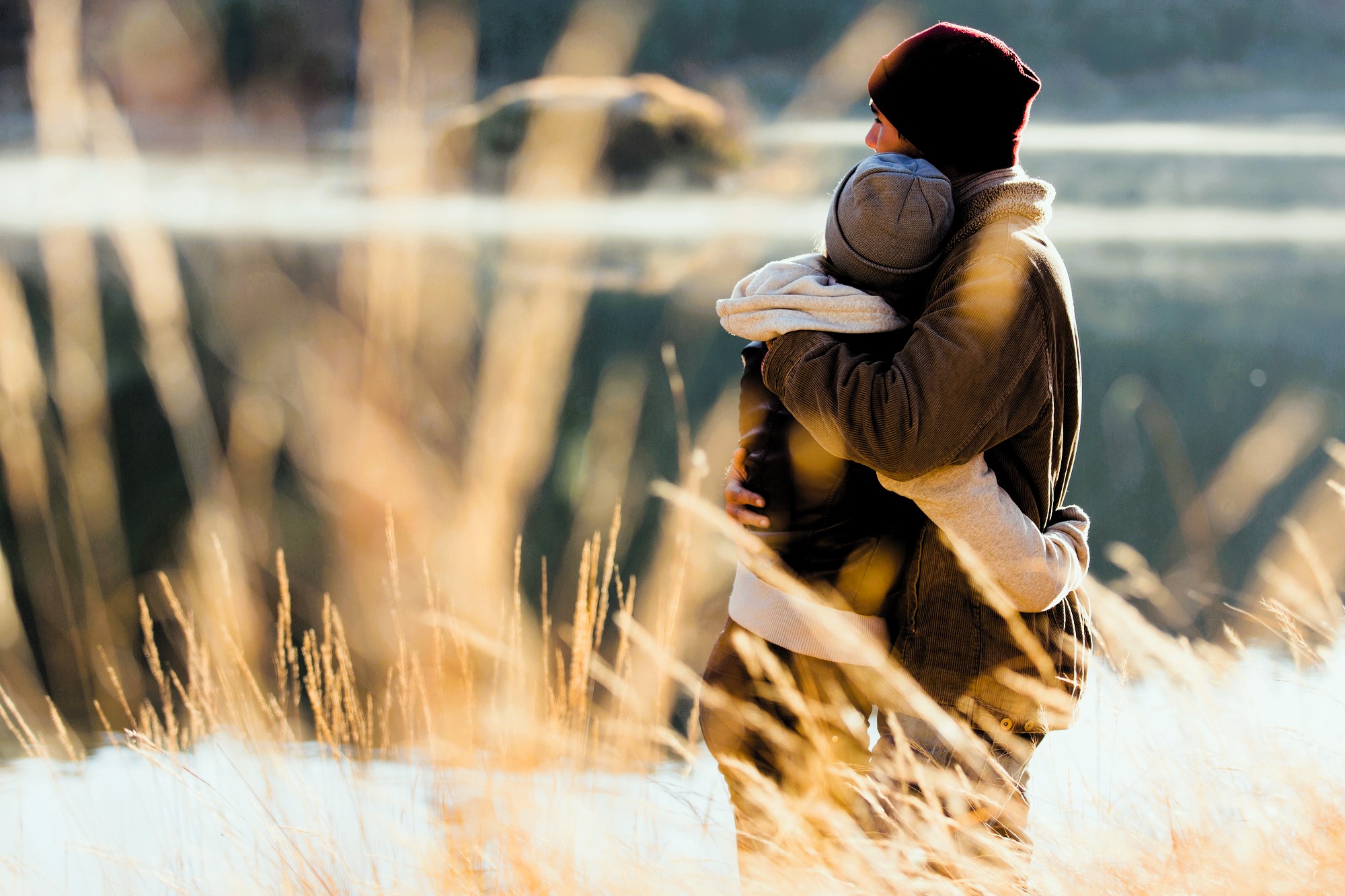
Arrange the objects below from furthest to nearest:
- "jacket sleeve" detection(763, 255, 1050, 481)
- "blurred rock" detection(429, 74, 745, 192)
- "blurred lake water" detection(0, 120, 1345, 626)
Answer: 1. "blurred rock" detection(429, 74, 745, 192)
2. "blurred lake water" detection(0, 120, 1345, 626)
3. "jacket sleeve" detection(763, 255, 1050, 481)

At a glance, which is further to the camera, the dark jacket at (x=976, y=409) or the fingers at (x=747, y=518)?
the fingers at (x=747, y=518)

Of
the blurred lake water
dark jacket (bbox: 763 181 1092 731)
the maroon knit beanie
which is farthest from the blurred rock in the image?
dark jacket (bbox: 763 181 1092 731)

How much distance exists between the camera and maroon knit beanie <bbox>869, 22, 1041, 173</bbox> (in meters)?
1.02

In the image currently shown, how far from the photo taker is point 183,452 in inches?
197

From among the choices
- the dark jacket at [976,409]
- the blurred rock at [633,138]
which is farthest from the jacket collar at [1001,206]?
the blurred rock at [633,138]

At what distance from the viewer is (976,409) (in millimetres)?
953

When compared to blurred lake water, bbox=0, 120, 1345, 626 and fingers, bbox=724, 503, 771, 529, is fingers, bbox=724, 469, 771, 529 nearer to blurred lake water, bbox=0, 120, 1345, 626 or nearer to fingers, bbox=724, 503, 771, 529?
fingers, bbox=724, 503, 771, 529

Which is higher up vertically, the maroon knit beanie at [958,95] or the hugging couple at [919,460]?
the maroon knit beanie at [958,95]

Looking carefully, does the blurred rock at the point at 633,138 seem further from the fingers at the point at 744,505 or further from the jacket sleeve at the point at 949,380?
the jacket sleeve at the point at 949,380

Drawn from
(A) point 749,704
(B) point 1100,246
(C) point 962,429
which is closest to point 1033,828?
(A) point 749,704

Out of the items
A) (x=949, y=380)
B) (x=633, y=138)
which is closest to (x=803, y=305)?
(x=949, y=380)

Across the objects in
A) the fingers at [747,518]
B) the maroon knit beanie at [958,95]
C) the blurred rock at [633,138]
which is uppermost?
the maroon knit beanie at [958,95]

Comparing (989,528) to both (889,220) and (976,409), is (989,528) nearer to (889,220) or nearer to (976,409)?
(976,409)

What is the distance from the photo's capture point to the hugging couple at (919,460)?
963 millimetres
